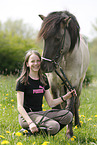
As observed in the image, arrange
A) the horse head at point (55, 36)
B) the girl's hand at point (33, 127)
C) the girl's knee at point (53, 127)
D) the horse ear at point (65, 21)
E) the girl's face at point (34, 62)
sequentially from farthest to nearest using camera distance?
the horse ear at point (65, 21), the horse head at point (55, 36), the girl's face at point (34, 62), the girl's knee at point (53, 127), the girl's hand at point (33, 127)

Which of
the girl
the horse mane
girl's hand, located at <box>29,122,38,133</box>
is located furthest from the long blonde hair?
girl's hand, located at <box>29,122,38,133</box>

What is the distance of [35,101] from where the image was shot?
9.26 feet

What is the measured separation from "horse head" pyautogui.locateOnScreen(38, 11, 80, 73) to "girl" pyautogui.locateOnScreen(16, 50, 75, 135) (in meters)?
0.17

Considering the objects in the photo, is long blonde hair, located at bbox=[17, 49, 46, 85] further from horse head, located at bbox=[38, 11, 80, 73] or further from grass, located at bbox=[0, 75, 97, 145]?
grass, located at bbox=[0, 75, 97, 145]

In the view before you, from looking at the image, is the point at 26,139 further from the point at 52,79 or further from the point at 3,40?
the point at 3,40

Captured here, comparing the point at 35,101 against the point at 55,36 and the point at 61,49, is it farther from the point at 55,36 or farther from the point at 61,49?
the point at 55,36

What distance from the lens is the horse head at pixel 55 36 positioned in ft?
9.59

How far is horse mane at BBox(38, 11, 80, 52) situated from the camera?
2948mm

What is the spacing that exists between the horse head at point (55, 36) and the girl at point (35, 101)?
17 centimetres

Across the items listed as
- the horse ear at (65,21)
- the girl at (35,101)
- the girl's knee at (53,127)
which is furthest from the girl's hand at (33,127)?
the horse ear at (65,21)

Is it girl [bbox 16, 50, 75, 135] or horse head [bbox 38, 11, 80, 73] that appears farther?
horse head [bbox 38, 11, 80, 73]

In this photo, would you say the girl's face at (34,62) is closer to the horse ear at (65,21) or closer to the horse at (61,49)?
the horse at (61,49)

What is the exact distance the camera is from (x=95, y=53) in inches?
1414

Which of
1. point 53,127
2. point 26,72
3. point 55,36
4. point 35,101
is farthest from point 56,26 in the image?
point 53,127
